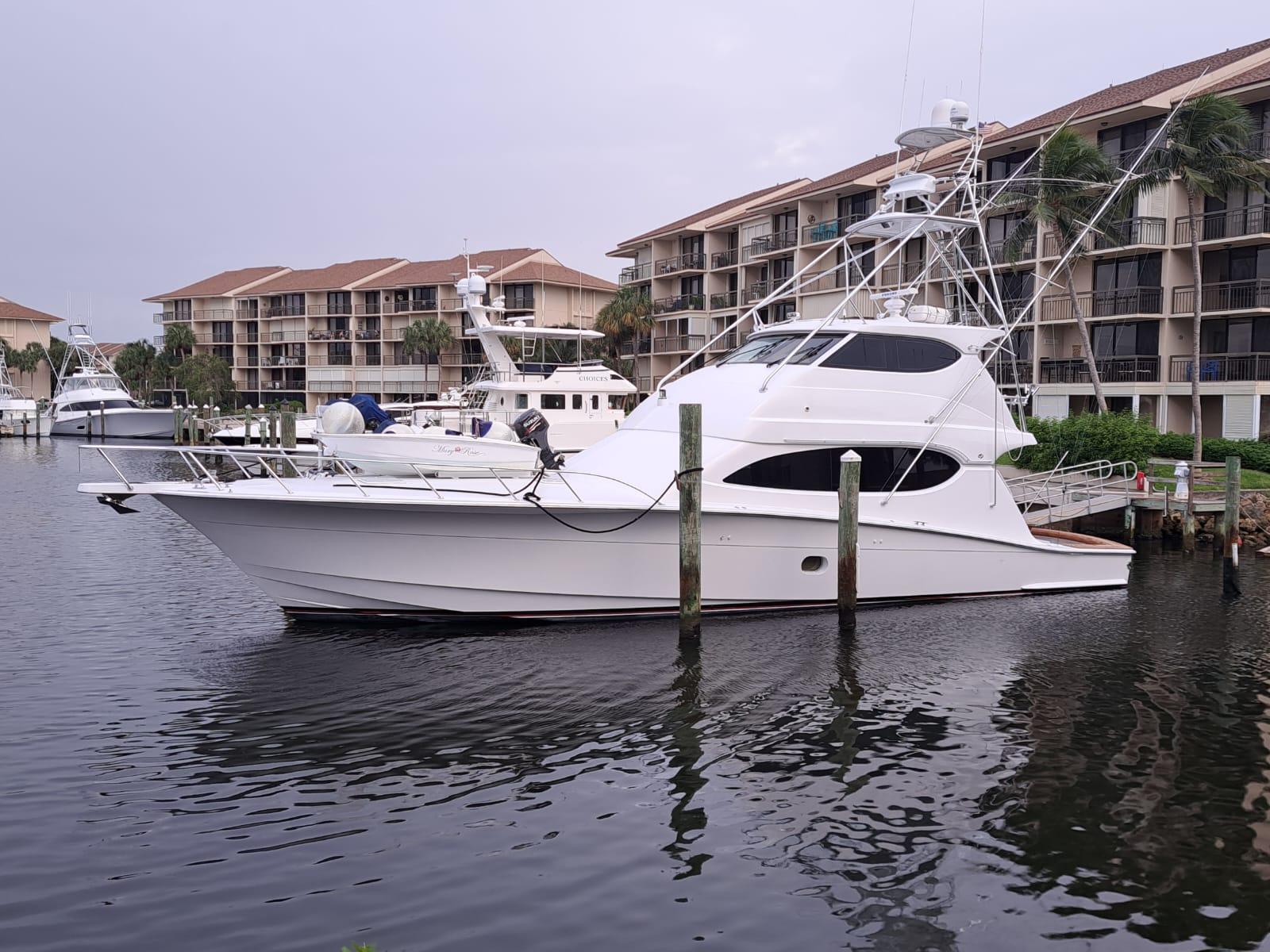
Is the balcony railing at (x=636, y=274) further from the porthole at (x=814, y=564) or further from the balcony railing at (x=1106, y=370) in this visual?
the porthole at (x=814, y=564)

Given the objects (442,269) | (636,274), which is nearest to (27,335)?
(442,269)

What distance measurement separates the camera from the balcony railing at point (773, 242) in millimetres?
56781

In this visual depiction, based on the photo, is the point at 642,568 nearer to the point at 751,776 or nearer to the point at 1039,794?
the point at 751,776

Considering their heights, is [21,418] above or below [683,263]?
below

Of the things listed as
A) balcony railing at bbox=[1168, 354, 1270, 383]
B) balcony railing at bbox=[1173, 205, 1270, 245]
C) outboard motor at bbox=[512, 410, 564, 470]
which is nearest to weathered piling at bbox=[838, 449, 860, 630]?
outboard motor at bbox=[512, 410, 564, 470]

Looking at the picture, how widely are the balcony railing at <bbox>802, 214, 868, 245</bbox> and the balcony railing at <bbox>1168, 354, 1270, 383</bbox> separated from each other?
1834cm

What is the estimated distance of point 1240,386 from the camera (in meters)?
34.9

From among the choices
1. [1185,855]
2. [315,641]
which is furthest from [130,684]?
[1185,855]

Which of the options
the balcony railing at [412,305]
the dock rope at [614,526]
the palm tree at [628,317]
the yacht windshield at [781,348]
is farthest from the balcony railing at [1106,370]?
the balcony railing at [412,305]

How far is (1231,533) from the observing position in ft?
64.2

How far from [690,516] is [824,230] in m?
42.6

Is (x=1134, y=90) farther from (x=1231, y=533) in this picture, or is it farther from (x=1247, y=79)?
(x=1231, y=533)

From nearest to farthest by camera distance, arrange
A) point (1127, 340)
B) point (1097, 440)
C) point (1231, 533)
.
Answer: point (1231, 533), point (1097, 440), point (1127, 340)

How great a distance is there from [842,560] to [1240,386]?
2621 centimetres
